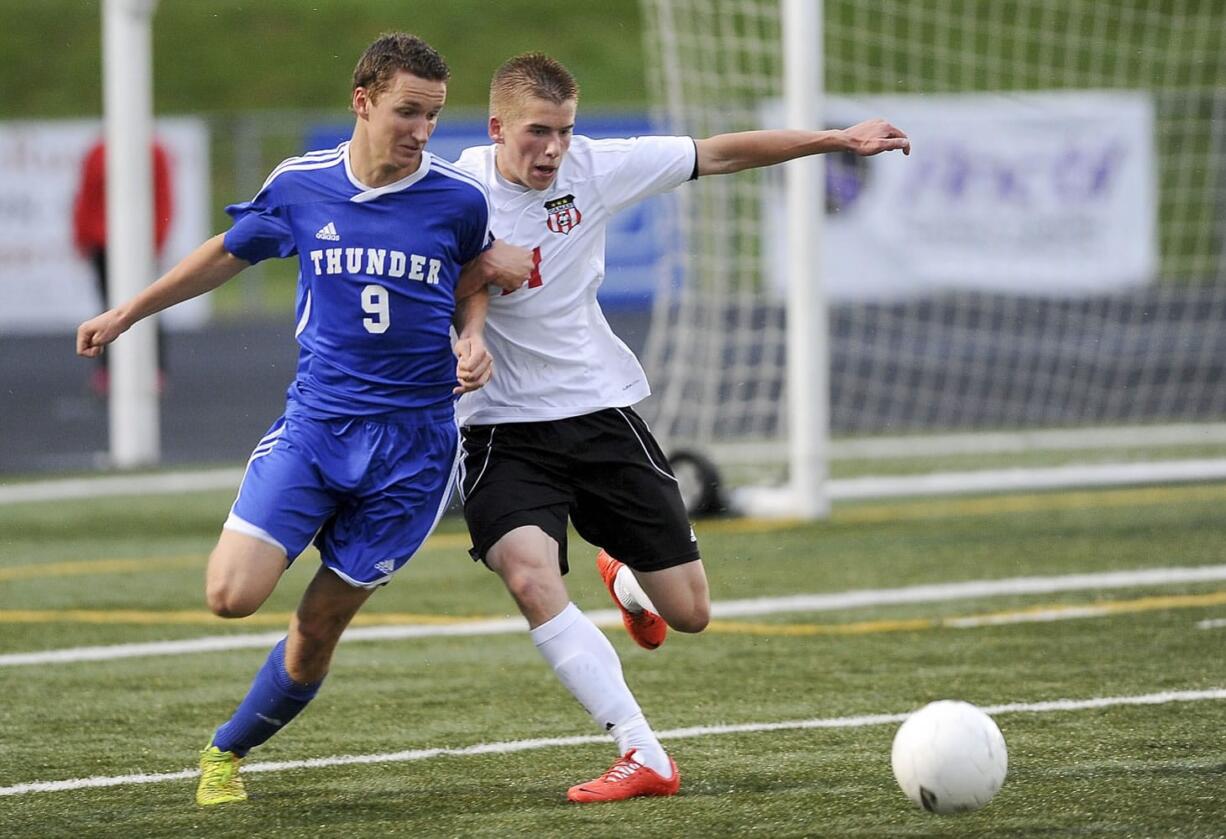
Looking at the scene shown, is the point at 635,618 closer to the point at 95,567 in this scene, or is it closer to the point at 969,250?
the point at 95,567

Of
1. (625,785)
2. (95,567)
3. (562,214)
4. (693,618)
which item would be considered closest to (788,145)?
(562,214)

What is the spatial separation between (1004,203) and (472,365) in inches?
585

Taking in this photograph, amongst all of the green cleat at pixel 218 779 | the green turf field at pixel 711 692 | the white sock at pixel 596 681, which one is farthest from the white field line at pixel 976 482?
the green cleat at pixel 218 779

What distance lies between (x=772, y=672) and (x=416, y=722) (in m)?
1.31

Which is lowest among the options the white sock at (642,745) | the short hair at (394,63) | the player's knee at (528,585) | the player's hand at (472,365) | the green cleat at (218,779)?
the green cleat at (218,779)

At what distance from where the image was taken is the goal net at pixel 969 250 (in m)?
11.3

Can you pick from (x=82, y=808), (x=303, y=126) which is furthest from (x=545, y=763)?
(x=303, y=126)

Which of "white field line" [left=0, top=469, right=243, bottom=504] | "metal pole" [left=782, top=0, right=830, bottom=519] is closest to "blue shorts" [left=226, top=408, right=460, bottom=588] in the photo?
"metal pole" [left=782, top=0, right=830, bottom=519]

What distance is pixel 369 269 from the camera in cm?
488

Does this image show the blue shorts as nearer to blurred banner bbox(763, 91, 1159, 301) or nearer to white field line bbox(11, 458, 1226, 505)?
white field line bbox(11, 458, 1226, 505)

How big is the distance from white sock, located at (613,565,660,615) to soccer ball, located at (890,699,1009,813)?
125 centimetres

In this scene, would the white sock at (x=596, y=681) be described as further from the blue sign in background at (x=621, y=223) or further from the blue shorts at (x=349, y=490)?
the blue sign in background at (x=621, y=223)

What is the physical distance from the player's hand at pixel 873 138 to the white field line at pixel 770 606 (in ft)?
9.85

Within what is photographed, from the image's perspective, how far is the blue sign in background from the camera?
20.2 metres
